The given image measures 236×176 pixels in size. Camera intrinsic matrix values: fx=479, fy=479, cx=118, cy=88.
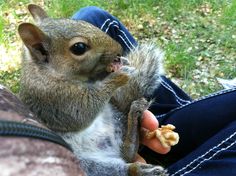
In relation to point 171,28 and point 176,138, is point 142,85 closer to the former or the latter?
point 176,138

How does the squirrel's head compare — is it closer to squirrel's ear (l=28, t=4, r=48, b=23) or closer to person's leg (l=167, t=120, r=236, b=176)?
squirrel's ear (l=28, t=4, r=48, b=23)

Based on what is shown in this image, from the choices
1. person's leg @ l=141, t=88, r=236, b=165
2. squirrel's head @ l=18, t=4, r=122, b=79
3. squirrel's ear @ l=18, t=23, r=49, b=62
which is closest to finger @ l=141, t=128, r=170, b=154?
person's leg @ l=141, t=88, r=236, b=165

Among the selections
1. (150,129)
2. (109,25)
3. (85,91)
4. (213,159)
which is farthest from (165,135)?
(109,25)

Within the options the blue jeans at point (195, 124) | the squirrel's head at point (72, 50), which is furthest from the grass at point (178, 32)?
the squirrel's head at point (72, 50)

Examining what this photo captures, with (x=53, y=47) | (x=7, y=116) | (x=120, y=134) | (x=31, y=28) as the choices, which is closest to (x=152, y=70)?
(x=120, y=134)

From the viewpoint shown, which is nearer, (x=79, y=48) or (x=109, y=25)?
(x=79, y=48)

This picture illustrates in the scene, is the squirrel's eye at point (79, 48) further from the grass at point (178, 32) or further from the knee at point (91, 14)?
the grass at point (178, 32)

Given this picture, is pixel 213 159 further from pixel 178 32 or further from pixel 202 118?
pixel 178 32
